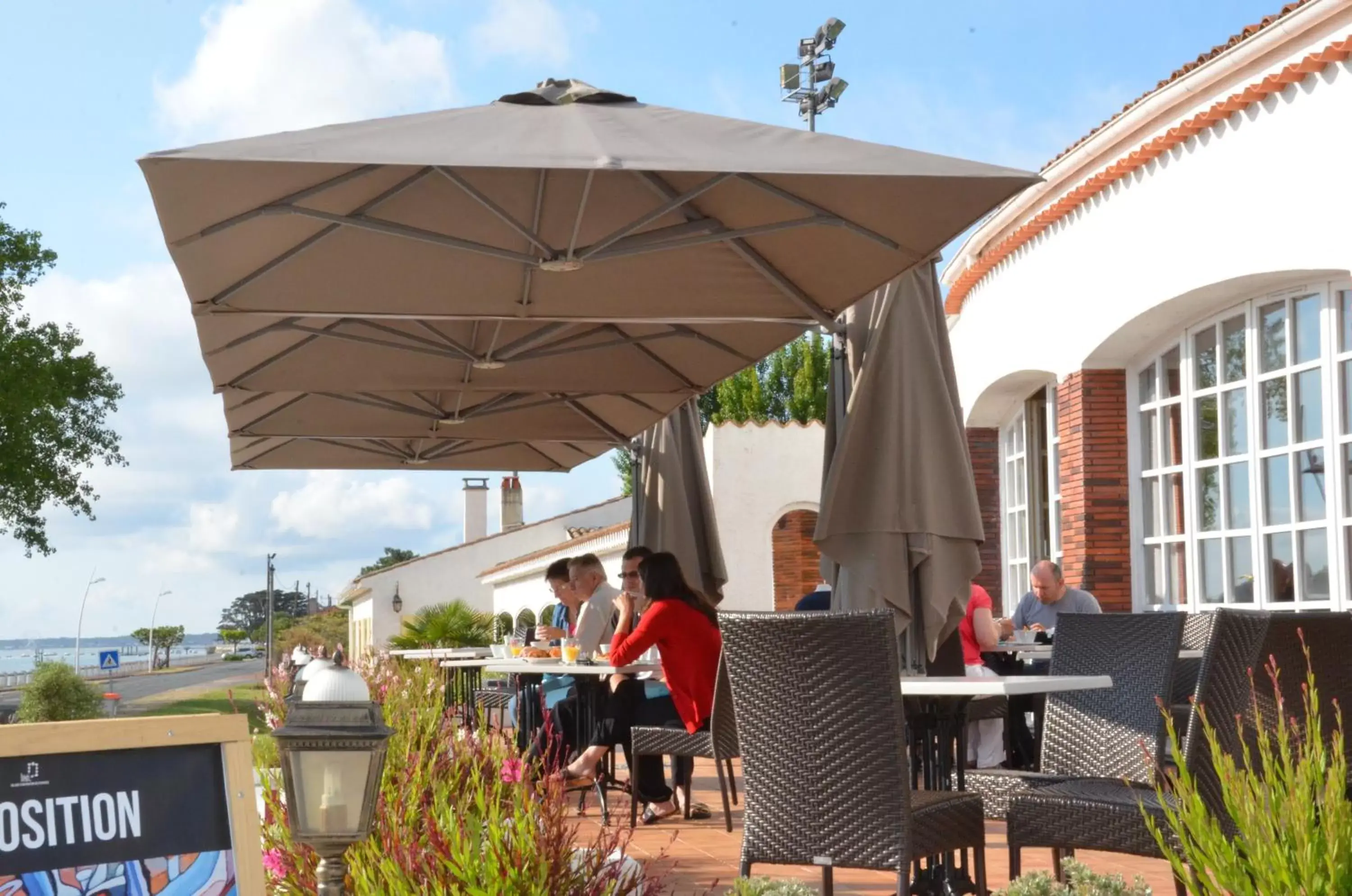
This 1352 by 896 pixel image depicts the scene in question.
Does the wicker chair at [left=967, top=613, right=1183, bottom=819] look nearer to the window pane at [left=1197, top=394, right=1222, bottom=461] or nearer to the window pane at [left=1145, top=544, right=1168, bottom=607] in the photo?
the window pane at [left=1197, top=394, right=1222, bottom=461]

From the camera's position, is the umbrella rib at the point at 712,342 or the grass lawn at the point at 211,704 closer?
the umbrella rib at the point at 712,342

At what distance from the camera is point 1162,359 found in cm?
1032

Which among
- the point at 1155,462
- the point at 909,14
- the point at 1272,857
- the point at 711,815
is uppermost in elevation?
the point at 909,14

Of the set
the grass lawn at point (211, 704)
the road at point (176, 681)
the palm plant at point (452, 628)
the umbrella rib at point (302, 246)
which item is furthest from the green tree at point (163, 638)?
the umbrella rib at point (302, 246)

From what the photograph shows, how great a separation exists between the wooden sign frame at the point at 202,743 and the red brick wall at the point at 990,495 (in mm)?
10925

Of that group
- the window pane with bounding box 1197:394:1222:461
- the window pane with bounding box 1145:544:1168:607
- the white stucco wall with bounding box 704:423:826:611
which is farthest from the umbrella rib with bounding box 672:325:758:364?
the white stucco wall with bounding box 704:423:826:611

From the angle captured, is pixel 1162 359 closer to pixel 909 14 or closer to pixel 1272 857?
pixel 909 14

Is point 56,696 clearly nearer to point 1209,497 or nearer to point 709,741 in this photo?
point 1209,497

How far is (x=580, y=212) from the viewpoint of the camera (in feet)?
18.1

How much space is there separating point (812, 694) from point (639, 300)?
9.58 ft

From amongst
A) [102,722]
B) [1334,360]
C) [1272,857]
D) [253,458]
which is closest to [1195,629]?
[1334,360]

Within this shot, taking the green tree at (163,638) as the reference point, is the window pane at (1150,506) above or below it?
above

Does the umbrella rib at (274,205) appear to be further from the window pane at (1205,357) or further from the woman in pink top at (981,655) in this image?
the window pane at (1205,357)

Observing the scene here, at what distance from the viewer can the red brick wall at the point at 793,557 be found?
1922cm
